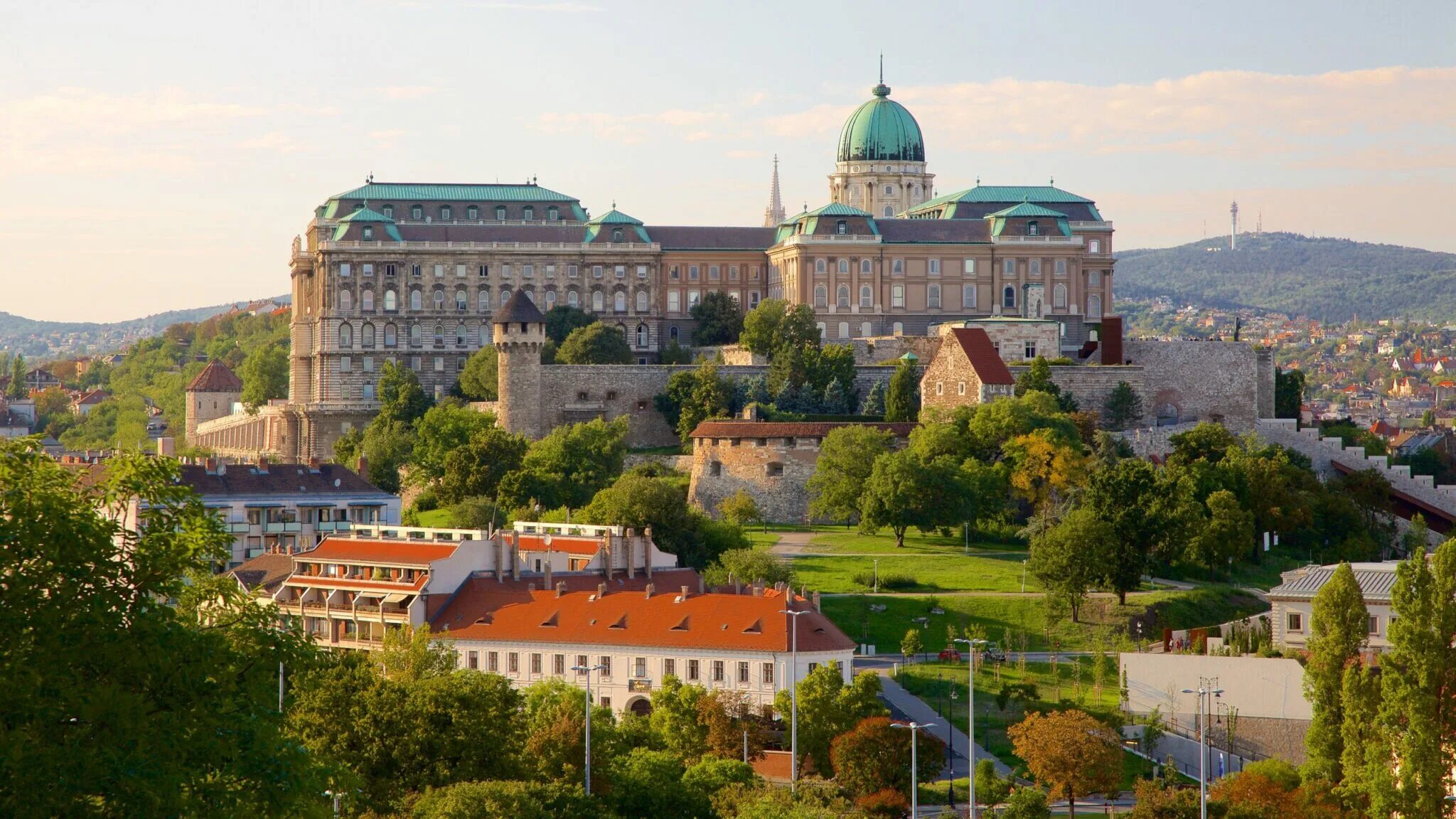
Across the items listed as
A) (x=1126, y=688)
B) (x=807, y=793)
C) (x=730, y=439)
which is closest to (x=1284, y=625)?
(x=1126, y=688)

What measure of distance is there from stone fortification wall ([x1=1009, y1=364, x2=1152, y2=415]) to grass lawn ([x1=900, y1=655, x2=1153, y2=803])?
35927 mm

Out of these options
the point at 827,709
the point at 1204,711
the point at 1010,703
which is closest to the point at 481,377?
the point at 1010,703

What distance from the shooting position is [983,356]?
107 metres

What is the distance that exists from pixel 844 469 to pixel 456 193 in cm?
5103

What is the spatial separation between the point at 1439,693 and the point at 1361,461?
6020cm

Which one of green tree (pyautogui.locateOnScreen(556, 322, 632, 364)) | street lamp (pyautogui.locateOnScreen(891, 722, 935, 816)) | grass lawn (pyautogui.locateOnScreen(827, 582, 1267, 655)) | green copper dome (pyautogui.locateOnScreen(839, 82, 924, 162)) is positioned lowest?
street lamp (pyautogui.locateOnScreen(891, 722, 935, 816))

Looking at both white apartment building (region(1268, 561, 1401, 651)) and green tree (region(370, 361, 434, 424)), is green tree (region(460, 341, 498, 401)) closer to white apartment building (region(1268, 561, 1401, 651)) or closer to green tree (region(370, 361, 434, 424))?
green tree (region(370, 361, 434, 424))

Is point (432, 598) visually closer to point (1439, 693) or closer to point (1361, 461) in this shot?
point (1439, 693)

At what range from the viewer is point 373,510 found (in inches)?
3947

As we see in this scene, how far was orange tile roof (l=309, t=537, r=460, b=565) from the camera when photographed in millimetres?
75438

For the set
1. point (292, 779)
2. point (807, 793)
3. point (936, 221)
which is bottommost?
point (807, 793)

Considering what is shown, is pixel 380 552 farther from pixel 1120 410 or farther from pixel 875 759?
pixel 1120 410

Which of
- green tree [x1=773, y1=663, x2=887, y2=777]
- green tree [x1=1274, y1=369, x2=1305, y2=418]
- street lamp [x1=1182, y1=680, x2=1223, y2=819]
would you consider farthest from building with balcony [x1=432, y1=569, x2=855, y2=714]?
green tree [x1=1274, y1=369, x2=1305, y2=418]

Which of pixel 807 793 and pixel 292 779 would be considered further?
pixel 807 793
